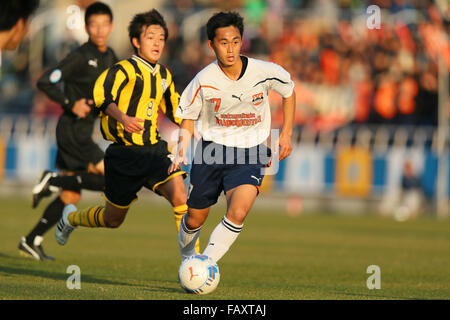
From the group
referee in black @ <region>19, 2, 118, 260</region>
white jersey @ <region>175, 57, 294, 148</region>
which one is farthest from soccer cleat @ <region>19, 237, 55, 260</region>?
white jersey @ <region>175, 57, 294, 148</region>

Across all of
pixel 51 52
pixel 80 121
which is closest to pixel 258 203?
pixel 51 52

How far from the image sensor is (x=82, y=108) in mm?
10539

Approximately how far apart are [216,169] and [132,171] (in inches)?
46.5

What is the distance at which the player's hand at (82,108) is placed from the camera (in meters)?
10.5

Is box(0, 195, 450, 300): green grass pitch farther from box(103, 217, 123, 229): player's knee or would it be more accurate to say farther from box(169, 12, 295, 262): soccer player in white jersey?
box(169, 12, 295, 262): soccer player in white jersey

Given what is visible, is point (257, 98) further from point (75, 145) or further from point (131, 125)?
point (75, 145)

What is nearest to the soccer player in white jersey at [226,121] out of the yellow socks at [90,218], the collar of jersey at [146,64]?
the collar of jersey at [146,64]

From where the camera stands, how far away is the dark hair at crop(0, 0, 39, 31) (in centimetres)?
536

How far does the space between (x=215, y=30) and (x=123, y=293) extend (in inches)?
101

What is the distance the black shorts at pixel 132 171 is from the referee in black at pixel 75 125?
1.58m

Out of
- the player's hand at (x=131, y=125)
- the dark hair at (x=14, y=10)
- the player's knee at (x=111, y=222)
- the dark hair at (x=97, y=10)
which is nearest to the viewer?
the dark hair at (x=14, y=10)

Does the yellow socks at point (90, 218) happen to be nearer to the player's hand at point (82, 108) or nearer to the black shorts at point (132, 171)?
the black shorts at point (132, 171)

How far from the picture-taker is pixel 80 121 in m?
11.3

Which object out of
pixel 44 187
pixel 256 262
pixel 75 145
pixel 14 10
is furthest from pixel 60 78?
pixel 14 10
